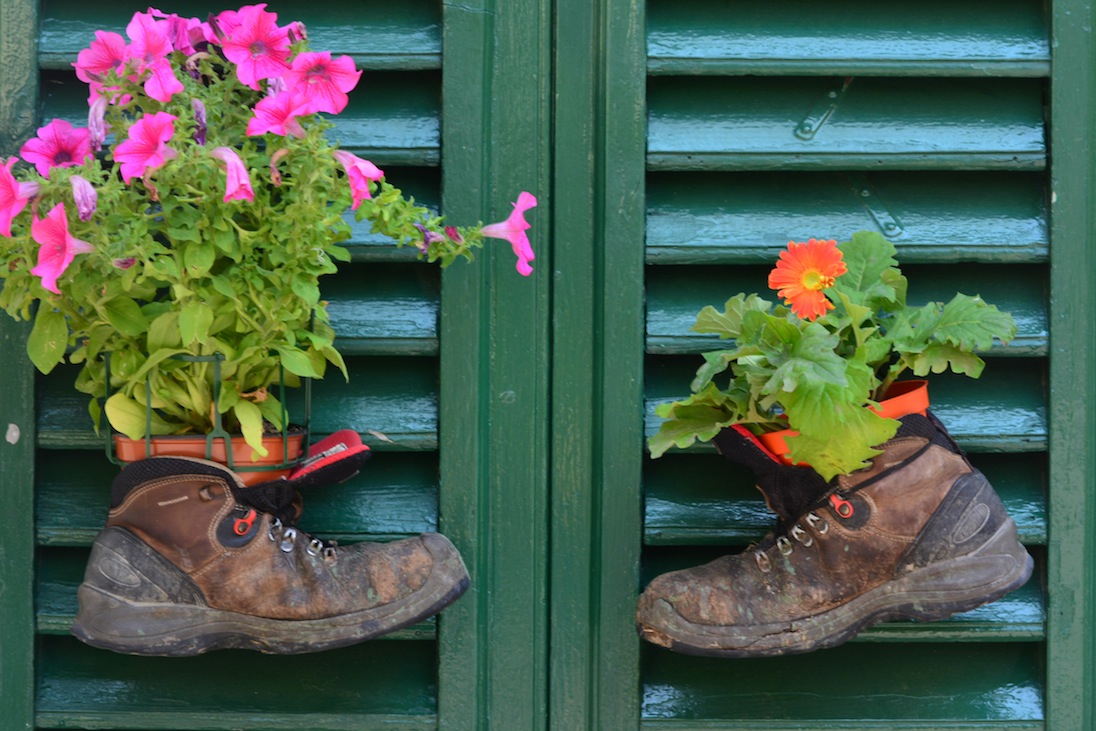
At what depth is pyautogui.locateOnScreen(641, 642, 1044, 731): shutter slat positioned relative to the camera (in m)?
1.80

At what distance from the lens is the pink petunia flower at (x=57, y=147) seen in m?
1.56

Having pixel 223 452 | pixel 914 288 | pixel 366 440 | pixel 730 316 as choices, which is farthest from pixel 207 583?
pixel 914 288

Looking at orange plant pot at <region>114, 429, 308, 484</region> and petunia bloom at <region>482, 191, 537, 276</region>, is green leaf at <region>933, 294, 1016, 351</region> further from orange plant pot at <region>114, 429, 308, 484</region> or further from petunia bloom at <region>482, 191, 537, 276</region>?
orange plant pot at <region>114, 429, 308, 484</region>

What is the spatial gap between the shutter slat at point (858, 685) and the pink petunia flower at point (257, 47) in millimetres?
1033

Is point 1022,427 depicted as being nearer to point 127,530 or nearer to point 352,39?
point 352,39

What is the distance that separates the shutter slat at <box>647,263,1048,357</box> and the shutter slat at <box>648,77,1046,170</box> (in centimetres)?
16

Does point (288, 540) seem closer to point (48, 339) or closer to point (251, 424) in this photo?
point (251, 424)

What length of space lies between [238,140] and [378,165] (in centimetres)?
27

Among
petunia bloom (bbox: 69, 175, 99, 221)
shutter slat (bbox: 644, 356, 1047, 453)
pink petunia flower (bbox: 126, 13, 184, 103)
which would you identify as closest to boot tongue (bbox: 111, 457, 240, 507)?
petunia bloom (bbox: 69, 175, 99, 221)

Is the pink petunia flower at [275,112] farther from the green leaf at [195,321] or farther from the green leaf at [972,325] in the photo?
the green leaf at [972,325]

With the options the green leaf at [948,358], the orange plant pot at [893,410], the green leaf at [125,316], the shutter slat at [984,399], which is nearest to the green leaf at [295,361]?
the green leaf at [125,316]

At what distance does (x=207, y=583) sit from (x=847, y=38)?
128 centimetres

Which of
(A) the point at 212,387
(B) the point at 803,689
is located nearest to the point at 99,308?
(A) the point at 212,387

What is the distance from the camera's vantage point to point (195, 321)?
1.53 m
